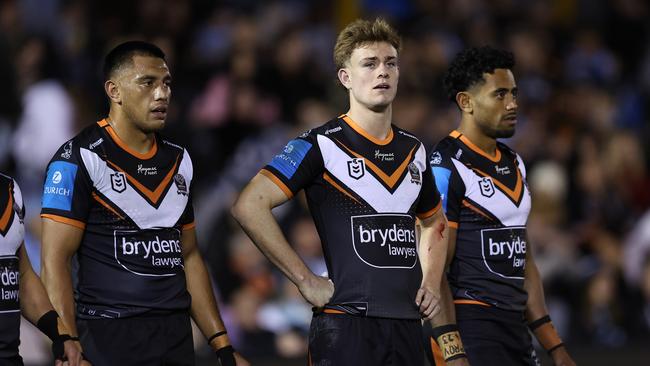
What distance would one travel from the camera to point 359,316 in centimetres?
664

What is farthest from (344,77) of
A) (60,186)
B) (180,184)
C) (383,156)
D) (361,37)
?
(60,186)

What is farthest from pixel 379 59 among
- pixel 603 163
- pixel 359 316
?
pixel 603 163

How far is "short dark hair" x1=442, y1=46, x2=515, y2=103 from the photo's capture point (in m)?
7.95

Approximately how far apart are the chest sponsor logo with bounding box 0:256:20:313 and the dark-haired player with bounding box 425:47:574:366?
7.48 ft

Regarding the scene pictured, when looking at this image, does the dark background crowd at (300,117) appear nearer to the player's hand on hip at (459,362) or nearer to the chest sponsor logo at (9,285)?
the player's hand on hip at (459,362)

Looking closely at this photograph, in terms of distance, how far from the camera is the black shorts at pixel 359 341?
6.61 meters

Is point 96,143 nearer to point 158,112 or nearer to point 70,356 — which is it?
point 158,112

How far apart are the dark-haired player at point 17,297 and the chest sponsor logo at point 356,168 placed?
1627 mm

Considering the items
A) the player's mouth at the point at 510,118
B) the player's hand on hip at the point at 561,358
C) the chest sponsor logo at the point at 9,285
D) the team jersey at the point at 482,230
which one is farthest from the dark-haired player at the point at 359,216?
the player's hand on hip at the point at 561,358

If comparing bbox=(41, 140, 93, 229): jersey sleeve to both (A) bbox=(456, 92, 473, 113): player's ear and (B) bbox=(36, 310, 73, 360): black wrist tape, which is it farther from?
(A) bbox=(456, 92, 473, 113): player's ear

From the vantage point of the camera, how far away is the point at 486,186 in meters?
7.64

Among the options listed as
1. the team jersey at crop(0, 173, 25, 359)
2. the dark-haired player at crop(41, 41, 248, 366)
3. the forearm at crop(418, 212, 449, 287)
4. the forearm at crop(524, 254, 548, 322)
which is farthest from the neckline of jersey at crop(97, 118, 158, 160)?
the forearm at crop(524, 254, 548, 322)

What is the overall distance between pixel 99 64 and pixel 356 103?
21.4 feet

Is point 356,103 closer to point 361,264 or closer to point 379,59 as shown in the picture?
point 379,59
